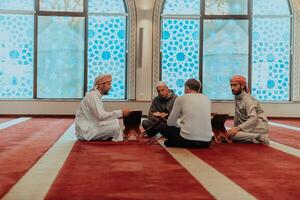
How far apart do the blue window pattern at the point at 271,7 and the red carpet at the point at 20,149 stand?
5.51 m

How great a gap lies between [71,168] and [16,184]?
2.22 feet

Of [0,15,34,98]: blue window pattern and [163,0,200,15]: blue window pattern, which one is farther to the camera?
[163,0,200,15]: blue window pattern

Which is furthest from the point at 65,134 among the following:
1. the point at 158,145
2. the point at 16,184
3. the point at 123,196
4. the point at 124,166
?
the point at 123,196

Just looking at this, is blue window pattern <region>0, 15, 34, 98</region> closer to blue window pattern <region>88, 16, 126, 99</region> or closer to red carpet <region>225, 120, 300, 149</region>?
blue window pattern <region>88, 16, 126, 99</region>

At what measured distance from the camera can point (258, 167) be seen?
3842mm

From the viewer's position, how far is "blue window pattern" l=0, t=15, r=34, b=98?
34.8 ft

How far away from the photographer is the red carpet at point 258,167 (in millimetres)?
2977

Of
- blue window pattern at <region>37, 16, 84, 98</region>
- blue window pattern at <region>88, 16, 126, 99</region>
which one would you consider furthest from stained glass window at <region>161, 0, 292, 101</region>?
blue window pattern at <region>37, 16, 84, 98</region>

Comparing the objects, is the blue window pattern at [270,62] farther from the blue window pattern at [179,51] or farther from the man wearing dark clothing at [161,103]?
the man wearing dark clothing at [161,103]

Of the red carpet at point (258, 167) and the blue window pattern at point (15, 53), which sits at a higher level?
the blue window pattern at point (15, 53)

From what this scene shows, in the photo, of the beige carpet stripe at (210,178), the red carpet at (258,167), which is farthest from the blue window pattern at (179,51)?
the beige carpet stripe at (210,178)

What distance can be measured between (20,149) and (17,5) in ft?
21.2

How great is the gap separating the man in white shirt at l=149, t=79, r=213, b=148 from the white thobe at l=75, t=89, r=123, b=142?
0.78 metres

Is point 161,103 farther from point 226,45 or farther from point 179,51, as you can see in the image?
point 226,45
